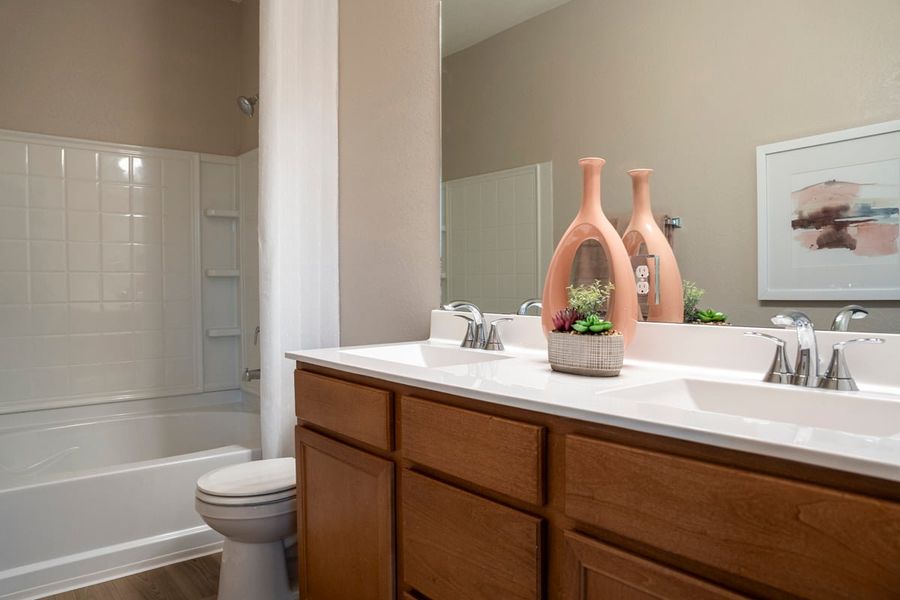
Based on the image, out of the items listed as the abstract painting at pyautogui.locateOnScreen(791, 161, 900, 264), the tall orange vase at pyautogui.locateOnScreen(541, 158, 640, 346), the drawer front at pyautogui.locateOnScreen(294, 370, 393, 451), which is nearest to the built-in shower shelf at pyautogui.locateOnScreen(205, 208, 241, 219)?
the drawer front at pyautogui.locateOnScreen(294, 370, 393, 451)

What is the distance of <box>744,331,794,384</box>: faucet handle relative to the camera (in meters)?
1.12

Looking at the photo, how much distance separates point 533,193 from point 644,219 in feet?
1.23

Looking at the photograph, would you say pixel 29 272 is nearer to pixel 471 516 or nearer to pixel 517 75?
pixel 517 75

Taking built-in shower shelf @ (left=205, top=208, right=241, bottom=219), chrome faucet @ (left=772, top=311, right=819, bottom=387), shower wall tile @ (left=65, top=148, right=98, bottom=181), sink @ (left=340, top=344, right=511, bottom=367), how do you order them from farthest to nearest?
built-in shower shelf @ (left=205, top=208, right=241, bottom=219) → shower wall tile @ (left=65, top=148, right=98, bottom=181) → sink @ (left=340, top=344, right=511, bottom=367) → chrome faucet @ (left=772, top=311, right=819, bottom=387)

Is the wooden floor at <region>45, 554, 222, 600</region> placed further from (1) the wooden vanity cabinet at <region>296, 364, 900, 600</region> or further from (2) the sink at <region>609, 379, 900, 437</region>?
(2) the sink at <region>609, 379, 900, 437</region>

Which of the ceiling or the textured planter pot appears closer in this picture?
the textured planter pot

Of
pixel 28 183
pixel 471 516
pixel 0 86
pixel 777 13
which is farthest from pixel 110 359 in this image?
pixel 777 13

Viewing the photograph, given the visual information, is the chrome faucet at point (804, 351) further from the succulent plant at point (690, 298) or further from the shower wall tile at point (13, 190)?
the shower wall tile at point (13, 190)

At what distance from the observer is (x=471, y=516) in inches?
43.3

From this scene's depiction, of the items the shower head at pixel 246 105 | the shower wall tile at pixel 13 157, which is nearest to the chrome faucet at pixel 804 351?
the shower head at pixel 246 105

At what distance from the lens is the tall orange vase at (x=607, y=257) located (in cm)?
140

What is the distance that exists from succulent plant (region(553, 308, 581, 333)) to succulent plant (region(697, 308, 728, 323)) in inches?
10.7

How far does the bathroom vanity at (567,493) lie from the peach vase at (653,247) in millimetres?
161

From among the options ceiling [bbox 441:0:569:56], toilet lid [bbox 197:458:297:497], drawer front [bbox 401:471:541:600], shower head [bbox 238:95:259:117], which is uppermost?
shower head [bbox 238:95:259:117]
